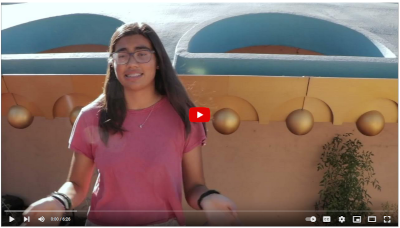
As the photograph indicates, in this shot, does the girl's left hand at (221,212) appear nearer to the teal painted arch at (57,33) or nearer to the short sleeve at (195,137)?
the short sleeve at (195,137)

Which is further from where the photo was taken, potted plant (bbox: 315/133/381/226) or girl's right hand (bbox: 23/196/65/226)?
potted plant (bbox: 315/133/381/226)

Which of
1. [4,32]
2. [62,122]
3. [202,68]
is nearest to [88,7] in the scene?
[4,32]

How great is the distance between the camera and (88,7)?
15.6ft

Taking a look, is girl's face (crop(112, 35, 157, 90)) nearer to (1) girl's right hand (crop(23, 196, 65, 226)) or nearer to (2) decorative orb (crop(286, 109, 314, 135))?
(1) girl's right hand (crop(23, 196, 65, 226))

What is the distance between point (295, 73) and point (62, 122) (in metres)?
2.44

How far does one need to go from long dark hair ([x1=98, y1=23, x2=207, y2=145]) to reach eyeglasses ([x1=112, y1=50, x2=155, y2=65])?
43 millimetres

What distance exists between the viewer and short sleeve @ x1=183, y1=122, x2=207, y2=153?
6.30 ft

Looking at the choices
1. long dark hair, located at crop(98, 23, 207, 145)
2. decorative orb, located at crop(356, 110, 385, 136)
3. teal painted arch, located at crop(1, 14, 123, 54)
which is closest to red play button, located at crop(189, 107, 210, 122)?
long dark hair, located at crop(98, 23, 207, 145)

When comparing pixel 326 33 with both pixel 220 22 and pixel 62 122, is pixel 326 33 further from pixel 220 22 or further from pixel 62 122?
pixel 62 122

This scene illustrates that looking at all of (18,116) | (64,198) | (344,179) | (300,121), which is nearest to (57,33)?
(18,116)

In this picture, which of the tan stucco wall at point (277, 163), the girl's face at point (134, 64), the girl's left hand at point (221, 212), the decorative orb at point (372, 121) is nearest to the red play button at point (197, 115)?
the girl's face at point (134, 64)

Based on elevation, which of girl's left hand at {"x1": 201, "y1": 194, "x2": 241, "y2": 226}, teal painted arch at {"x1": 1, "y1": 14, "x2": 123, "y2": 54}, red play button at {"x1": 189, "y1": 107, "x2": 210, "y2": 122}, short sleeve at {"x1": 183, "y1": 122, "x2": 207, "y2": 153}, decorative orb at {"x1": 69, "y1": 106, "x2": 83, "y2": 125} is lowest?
girl's left hand at {"x1": 201, "y1": 194, "x2": 241, "y2": 226}

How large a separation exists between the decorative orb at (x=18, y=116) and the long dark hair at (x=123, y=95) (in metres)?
1.56

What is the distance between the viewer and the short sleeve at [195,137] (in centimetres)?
192
